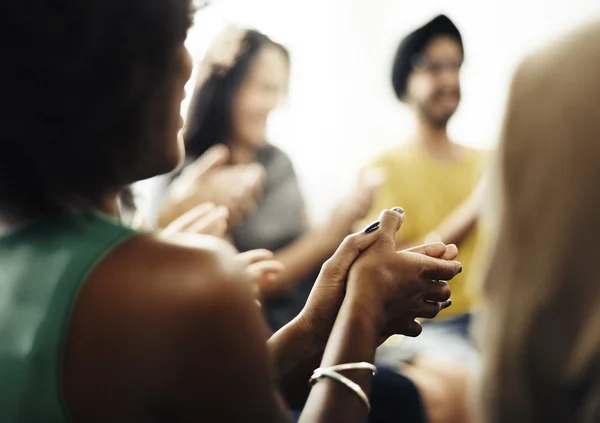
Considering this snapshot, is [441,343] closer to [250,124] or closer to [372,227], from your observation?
[372,227]

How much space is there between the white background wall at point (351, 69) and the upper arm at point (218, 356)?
1.10m

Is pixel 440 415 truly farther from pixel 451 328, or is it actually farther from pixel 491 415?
pixel 491 415

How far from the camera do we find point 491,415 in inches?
18.2

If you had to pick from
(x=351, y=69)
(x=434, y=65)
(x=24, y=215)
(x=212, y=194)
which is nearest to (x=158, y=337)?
(x=24, y=215)

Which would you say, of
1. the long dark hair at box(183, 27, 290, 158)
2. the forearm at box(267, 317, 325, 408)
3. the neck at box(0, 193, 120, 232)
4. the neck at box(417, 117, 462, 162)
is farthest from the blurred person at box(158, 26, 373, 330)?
the neck at box(0, 193, 120, 232)

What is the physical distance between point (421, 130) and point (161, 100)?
109 cm

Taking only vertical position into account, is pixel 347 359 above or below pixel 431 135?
below

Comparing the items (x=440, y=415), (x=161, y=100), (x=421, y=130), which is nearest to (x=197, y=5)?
(x=161, y=100)

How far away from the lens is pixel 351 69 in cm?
194

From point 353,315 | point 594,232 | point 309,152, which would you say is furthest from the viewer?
point 309,152

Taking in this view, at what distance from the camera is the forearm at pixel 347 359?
529 millimetres

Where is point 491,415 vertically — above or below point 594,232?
below

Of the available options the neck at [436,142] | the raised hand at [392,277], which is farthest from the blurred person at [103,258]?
the neck at [436,142]

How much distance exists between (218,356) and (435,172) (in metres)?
0.97
